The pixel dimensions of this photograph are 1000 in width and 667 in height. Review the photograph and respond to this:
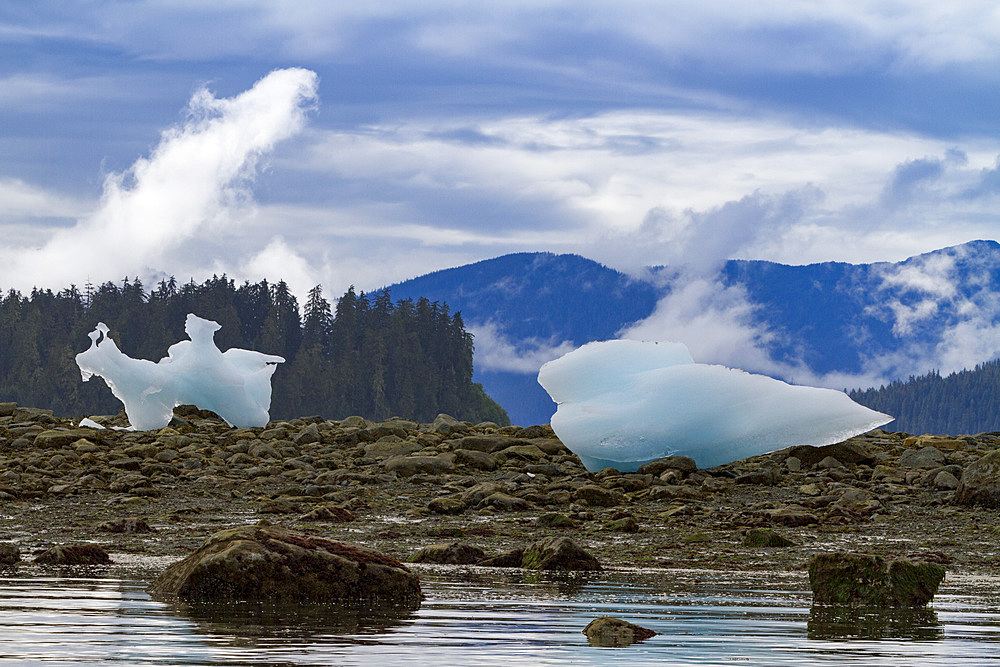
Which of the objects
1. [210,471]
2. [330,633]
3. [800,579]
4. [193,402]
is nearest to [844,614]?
[800,579]

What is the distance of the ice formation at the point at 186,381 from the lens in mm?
34938

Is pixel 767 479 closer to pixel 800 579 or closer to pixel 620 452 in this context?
pixel 620 452

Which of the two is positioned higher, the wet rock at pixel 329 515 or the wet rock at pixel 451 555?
the wet rock at pixel 329 515

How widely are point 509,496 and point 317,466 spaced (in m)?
7.57

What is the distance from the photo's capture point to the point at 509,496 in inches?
680

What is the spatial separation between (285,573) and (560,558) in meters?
3.24

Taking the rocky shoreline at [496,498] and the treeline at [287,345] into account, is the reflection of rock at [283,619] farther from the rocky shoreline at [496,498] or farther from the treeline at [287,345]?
the treeline at [287,345]

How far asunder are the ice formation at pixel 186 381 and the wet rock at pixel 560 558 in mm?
24188

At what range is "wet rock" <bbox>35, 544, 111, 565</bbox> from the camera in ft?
34.8

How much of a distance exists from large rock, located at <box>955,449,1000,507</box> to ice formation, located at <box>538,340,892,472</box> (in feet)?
8.67

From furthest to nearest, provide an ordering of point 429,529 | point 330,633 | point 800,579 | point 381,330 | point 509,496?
point 381,330 < point 509,496 < point 429,529 < point 800,579 < point 330,633

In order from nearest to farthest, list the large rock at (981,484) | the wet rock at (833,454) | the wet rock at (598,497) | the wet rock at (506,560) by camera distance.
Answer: the wet rock at (506,560) < the large rock at (981,484) < the wet rock at (598,497) < the wet rock at (833,454)

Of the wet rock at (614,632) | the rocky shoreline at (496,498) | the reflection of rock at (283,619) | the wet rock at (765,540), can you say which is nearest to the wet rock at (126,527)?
the rocky shoreline at (496,498)

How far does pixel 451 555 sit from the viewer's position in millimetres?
11312
